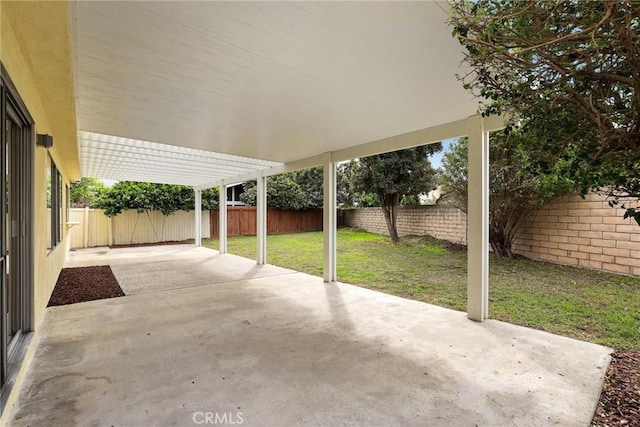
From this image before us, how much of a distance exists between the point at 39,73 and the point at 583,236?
8.64m

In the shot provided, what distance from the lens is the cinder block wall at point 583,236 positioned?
561cm

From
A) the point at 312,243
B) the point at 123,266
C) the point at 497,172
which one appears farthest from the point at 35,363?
the point at 312,243

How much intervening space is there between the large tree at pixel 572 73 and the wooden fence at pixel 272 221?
49.5 feet

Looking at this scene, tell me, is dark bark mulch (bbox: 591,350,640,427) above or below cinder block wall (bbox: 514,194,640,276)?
below

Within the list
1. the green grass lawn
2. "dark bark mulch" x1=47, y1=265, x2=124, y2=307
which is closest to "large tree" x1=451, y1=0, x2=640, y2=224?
the green grass lawn

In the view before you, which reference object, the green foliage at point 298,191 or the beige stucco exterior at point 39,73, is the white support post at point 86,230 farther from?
the beige stucco exterior at point 39,73

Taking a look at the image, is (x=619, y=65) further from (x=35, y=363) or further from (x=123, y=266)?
(x=123, y=266)

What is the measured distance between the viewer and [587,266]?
20.7 ft

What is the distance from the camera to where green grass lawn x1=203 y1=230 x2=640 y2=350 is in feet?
13.6

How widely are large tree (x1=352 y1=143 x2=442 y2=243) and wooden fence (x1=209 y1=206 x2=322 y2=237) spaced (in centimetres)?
706

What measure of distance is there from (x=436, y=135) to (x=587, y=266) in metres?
4.56

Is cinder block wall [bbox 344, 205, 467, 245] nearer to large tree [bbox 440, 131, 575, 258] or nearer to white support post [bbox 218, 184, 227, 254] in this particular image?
large tree [bbox 440, 131, 575, 258]

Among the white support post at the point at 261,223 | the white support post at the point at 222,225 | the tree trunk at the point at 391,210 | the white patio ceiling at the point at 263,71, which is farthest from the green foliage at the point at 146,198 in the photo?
the tree trunk at the point at 391,210

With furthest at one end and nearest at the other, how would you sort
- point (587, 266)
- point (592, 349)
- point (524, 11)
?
point (587, 266), point (592, 349), point (524, 11)
